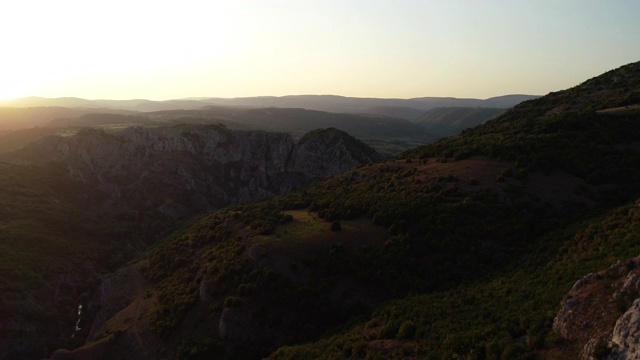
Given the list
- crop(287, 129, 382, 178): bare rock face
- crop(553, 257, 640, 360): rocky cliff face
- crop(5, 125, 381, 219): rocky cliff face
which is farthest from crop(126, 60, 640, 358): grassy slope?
crop(287, 129, 382, 178): bare rock face

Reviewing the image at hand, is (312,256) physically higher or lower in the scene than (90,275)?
higher

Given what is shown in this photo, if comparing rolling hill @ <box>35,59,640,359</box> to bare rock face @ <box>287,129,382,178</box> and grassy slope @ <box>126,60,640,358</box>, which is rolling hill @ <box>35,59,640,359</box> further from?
bare rock face @ <box>287,129,382,178</box>

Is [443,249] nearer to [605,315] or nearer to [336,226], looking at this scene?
[336,226]

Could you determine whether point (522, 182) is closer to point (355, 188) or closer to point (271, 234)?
point (355, 188)

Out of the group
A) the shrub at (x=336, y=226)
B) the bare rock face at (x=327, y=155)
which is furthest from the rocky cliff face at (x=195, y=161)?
the shrub at (x=336, y=226)

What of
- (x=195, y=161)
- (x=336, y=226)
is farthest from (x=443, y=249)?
(x=195, y=161)

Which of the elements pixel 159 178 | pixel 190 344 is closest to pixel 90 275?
pixel 190 344

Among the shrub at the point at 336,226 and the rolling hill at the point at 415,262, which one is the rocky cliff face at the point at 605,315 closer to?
the rolling hill at the point at 415,262
